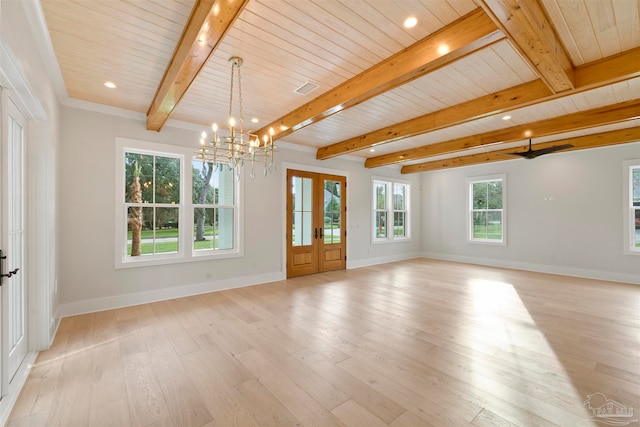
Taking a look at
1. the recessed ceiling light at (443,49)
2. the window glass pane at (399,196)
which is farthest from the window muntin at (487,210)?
the recessed ceiling light at (443,49)

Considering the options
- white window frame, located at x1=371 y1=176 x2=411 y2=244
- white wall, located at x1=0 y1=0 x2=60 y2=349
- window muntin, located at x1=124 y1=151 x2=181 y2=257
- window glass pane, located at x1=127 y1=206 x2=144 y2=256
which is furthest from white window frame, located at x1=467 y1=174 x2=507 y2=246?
white wall, located at x1=0 y1=0 x2=60 y2=349

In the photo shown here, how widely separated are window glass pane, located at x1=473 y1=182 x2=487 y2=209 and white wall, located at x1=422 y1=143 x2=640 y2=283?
282 mm

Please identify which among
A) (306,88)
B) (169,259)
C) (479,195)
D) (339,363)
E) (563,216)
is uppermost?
(306,88)

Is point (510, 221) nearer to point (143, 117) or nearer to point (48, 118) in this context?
point (143, 117)

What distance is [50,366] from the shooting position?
94.2 inches

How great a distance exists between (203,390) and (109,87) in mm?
3478

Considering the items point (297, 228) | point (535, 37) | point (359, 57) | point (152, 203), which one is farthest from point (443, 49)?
point (297, 228)

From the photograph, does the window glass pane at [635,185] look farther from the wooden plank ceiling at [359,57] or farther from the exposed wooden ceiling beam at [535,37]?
the exposed wooden ceiling beam at [535,37]

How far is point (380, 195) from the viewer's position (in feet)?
25.9

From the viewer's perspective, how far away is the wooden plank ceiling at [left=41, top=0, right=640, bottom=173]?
6.56 feet

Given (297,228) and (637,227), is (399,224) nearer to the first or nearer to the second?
(297,228)

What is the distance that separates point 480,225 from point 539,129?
3.70m

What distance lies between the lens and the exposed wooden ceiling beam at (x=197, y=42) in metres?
1.78

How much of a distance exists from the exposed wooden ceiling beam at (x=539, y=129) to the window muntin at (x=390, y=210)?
1.59 metres
